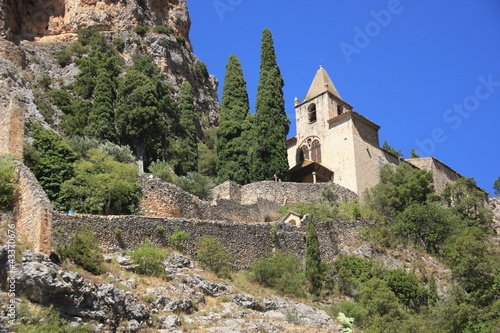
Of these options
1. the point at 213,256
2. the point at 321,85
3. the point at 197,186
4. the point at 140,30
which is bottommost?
the point at 213,256

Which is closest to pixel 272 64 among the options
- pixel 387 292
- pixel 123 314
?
pixel 387 292

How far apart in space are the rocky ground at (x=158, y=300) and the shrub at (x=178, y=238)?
1.14 metres

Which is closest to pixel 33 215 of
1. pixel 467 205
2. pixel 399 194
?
pixel 399 194

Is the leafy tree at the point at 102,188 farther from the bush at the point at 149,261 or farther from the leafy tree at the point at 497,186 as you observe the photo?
the leafy tree at the point at 497,186

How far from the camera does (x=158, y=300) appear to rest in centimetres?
2166

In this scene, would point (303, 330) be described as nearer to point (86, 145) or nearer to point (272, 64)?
point (86, 145)

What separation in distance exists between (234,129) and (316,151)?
6.71 m

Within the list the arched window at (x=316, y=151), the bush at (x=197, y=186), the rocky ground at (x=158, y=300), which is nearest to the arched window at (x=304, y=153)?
the arched window at (x=316, y=151)

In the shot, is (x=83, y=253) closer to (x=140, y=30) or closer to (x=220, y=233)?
(x=220, y=233)

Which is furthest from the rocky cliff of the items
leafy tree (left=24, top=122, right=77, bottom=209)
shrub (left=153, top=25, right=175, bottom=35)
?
leafy tree (left=24, top=122, right=77, bottom=209)

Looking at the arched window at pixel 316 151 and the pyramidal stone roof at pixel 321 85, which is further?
Answer: the pyramidal stone roof at pixel 321 85

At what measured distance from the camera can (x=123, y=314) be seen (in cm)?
1980

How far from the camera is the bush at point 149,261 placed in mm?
23578

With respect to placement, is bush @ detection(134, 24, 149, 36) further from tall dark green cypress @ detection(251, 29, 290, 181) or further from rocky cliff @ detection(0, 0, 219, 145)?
tall dark green cypress @ detection(251, 29, 290, 181)
